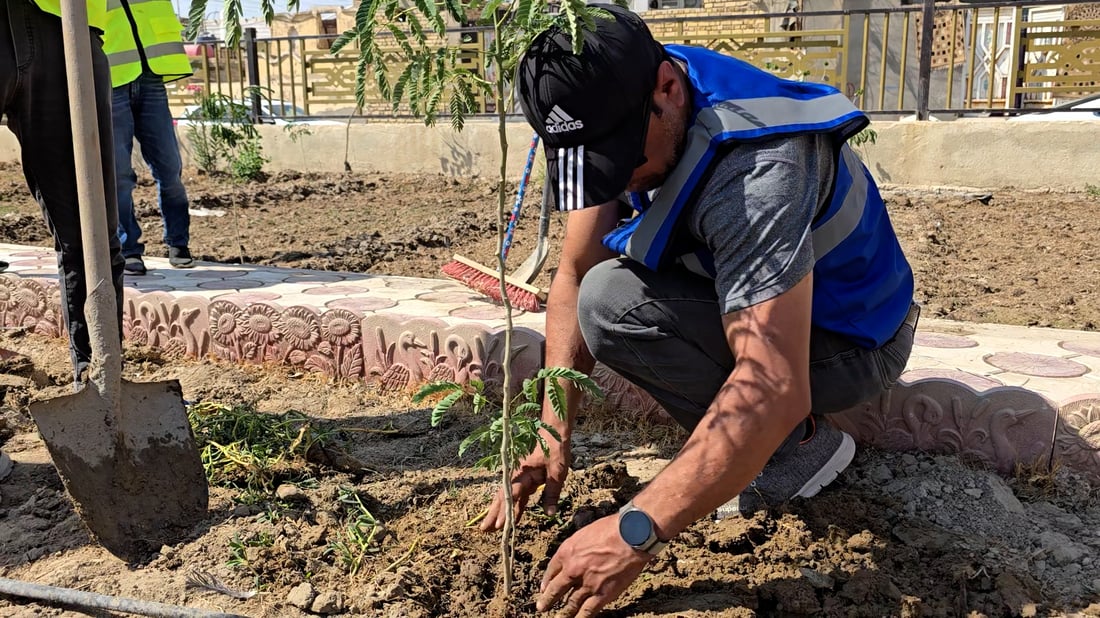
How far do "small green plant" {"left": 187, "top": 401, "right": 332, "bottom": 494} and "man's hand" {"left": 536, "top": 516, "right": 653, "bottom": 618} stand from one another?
0.96 m

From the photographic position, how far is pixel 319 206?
759 cm

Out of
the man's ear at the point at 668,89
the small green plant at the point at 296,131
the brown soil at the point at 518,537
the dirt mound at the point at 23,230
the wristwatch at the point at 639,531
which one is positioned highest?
the man's ear at the point at 668,89

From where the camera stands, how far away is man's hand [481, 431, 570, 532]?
6.38 ft

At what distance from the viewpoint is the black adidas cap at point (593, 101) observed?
147cm

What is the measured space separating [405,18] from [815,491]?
1.41m

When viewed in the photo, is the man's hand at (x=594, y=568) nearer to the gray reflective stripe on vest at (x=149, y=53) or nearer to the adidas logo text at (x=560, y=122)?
the adidas logo text at (x=560, y=122)

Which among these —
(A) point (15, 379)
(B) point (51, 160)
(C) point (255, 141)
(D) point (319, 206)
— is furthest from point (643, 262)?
(C) point (255, 141)

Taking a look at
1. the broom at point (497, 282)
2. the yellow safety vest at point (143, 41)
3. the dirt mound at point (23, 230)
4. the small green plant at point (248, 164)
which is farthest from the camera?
the small green plant at point (248, 164)

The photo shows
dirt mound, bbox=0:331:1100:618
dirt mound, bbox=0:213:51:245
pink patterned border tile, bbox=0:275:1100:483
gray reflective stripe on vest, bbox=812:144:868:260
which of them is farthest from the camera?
dirt mound, bbox=0:213:51:245

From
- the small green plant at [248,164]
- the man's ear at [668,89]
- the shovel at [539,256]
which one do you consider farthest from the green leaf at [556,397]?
the small green plant at [248,164]

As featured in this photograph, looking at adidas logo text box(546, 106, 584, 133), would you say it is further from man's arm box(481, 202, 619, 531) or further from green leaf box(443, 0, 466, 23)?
man's arm box(481, 202, 619, 531)

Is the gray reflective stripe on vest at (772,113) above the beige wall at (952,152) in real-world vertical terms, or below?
above

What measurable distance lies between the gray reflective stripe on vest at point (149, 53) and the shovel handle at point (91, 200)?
1.92 m

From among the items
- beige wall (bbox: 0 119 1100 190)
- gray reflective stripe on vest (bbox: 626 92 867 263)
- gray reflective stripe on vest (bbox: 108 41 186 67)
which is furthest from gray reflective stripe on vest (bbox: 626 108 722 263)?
beige wall (bbox: 0 119 1100 190)
